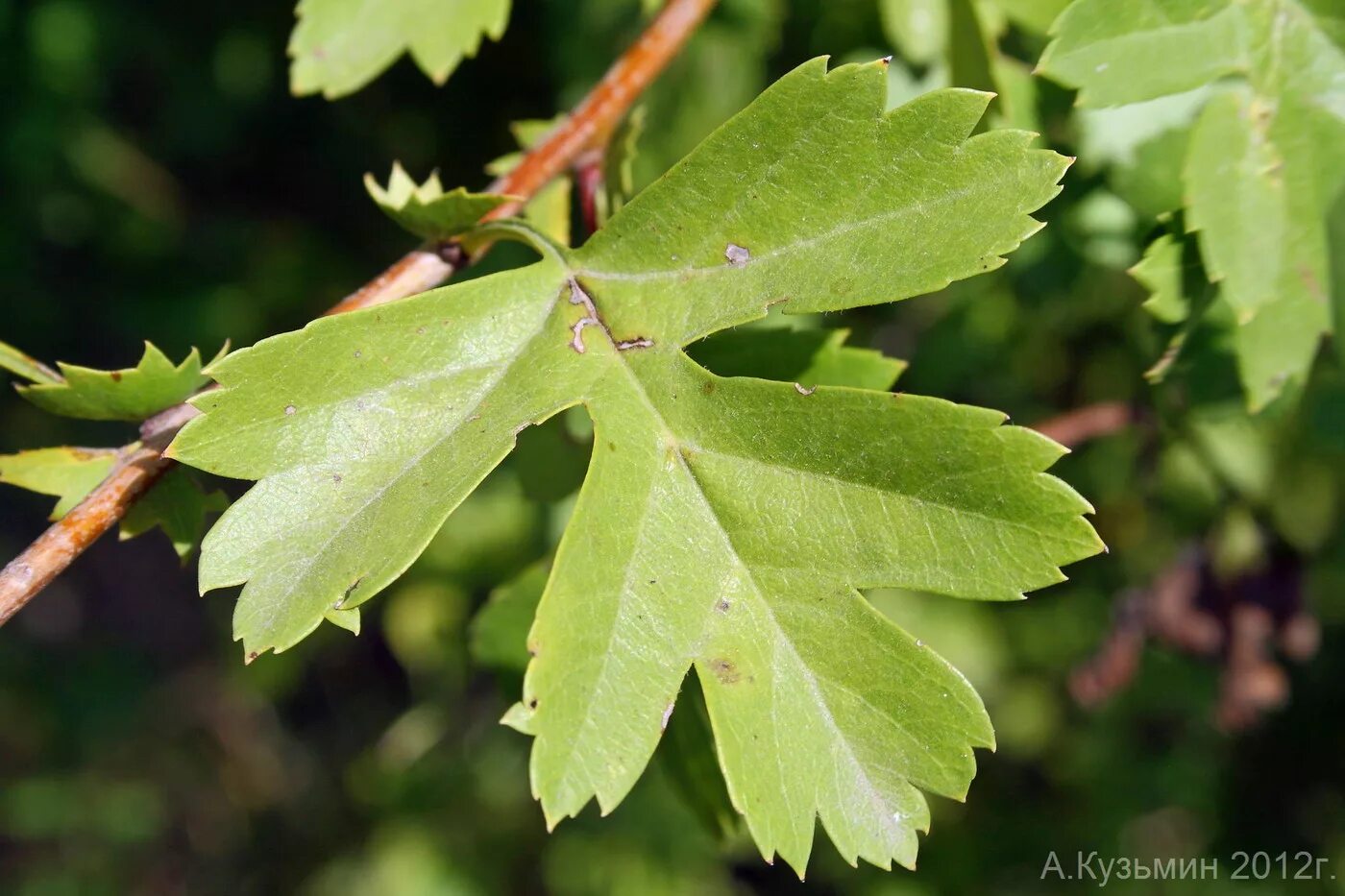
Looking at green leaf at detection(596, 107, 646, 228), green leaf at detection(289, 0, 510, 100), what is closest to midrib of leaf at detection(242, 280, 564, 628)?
green leaf at detection(596, 107, 646, 228)

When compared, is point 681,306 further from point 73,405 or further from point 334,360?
point 73,405

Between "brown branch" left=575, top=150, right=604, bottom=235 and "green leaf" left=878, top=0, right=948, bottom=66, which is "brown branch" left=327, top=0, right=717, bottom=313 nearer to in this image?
"brown branch" left=575, top=150, right=604, bottom=235

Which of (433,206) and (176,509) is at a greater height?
(433,206)

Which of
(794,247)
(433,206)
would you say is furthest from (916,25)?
(433,206)

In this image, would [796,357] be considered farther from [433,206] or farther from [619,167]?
[433,206]

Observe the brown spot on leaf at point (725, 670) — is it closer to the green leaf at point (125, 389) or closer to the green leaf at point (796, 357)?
the green leaf at point (796, 357)

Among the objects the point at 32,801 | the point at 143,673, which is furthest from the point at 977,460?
the point at 32,801

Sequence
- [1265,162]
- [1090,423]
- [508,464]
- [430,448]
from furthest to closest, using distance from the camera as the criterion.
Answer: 1. [508,464]
2. [1090,423]
3. [1265,162]
4. [430,448]
